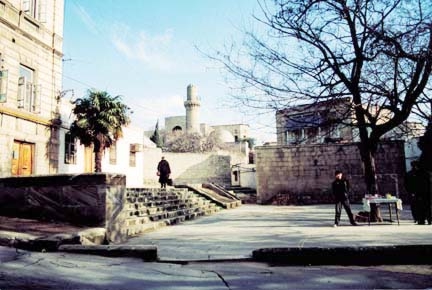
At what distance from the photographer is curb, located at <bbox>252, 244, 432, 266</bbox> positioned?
484 cm

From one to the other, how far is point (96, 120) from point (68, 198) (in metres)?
10.5

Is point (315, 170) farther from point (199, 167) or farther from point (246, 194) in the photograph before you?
point (199, 167)

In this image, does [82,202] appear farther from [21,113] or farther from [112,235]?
[21,113]

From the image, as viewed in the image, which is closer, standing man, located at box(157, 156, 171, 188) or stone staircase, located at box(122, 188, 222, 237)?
stone staircase, located at box(122, 188, 222, 237)

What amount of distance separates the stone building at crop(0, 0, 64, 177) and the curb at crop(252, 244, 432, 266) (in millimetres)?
11618

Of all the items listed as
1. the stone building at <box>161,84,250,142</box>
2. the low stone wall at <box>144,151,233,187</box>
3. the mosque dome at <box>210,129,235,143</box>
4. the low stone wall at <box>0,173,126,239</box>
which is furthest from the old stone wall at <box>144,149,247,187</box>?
the stone building at <box>161,84,250,142</box>

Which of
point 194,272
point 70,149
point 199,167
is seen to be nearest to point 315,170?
point 70,149

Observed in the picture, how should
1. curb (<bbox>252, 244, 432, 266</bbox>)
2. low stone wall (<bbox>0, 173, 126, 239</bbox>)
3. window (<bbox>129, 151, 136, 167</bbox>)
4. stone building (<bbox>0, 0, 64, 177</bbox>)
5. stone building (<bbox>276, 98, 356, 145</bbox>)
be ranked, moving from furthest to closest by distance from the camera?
1. window (<bbox>129, 151, 136, 167</bbox>)
2. stone building (<bbox>0, 0, 64, 177</bbox>)
3. stone building (<bbox>276, 98, 356, 145</bbox>)
4. low stone wall (<bbox>0, 173, 126, 239</bbox>)
5. curb (<bbox>252, 244, 432, 266</bbox>)

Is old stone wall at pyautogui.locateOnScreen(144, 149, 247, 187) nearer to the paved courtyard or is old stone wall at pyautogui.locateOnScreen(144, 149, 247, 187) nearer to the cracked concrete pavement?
the paved courtyard

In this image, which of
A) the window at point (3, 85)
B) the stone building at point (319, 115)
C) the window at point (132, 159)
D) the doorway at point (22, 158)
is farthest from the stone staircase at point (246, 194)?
the window at point (3, 85)

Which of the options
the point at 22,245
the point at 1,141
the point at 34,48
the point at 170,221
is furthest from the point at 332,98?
the point at 34,48

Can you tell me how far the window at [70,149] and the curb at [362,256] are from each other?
14300 millimetres

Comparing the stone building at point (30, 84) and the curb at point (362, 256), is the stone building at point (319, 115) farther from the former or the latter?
the stone building at point (30, 84)

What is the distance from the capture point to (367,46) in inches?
343
